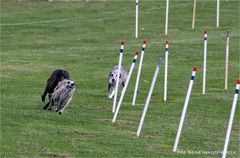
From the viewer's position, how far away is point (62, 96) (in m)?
19.5

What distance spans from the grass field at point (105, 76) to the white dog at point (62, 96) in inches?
11.1

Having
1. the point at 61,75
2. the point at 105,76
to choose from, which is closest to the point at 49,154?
the point at 61,75

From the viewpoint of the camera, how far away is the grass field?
1634cm

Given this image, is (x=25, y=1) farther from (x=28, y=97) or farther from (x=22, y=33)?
(x=28, y=97)

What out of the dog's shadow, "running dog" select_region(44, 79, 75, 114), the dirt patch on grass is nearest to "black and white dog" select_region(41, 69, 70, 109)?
the dog's shadow

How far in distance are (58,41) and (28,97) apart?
16.8m

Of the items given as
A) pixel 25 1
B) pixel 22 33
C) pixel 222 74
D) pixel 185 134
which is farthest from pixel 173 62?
pixel 25 1

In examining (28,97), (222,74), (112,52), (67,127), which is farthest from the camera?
(112,52)

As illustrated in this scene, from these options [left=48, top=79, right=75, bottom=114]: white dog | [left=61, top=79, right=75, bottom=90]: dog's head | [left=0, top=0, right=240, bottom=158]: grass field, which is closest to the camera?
[left=0, top=0, right=240, bottom=158]: grass field

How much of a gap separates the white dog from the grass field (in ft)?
0.93

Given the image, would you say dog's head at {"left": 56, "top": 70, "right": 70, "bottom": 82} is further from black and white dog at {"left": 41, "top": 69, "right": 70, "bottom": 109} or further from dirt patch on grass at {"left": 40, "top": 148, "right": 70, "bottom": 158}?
dirt patch on grass at {"left": 40, "top": 148, "right": 70, "bottom": 158}

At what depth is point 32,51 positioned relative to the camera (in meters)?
36.3

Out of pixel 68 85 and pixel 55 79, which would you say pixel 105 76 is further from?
pixel 68 85

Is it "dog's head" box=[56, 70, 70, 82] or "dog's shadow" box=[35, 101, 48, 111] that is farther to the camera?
"dog's head" box=[56, 70, 70, 82]
